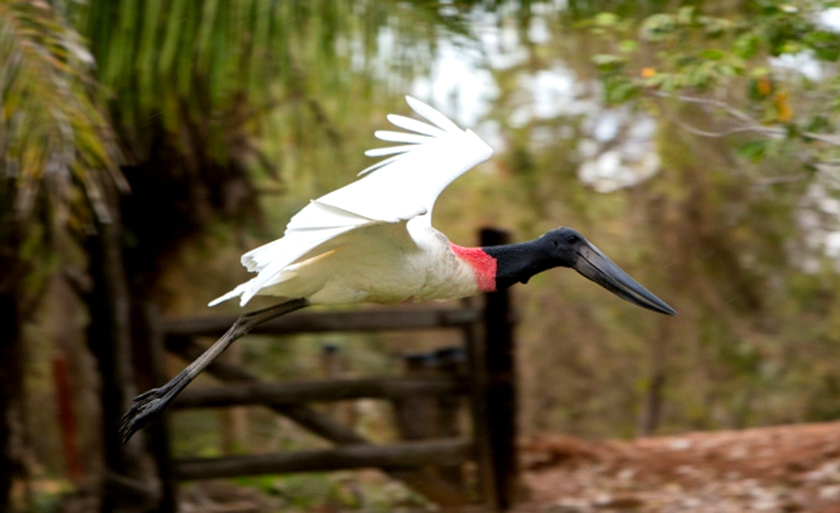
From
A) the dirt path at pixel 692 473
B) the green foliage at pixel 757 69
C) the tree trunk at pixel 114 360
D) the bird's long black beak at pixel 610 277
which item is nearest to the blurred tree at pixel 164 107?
the tree trunk at pixel 114 360

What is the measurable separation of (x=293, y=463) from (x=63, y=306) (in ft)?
9.73

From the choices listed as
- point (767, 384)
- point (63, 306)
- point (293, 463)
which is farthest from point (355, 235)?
point (767, 384)

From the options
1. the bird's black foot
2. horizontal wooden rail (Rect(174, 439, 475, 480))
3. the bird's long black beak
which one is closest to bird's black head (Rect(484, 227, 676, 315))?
the bird's long black beak

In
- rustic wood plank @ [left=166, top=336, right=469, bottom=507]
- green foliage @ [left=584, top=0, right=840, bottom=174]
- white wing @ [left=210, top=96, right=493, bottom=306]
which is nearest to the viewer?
white wing @ [left=210, top=96, right=493, bottom=306]

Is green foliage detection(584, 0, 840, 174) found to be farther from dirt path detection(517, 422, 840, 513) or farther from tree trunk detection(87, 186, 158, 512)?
tree trunk detection(87, 186, 158, 512)

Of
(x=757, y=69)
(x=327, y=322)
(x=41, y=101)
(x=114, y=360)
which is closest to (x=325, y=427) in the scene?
(x=327, y=322)

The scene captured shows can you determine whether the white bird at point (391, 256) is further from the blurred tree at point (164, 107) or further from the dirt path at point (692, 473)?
the dirt path at point (692, 473)

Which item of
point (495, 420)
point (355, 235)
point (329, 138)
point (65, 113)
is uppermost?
point (65, 113)

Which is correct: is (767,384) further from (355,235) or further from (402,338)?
(355,235)

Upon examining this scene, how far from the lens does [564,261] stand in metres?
4.28

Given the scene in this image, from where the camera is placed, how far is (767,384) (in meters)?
9.00

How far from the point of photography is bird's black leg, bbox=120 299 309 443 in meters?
4.09

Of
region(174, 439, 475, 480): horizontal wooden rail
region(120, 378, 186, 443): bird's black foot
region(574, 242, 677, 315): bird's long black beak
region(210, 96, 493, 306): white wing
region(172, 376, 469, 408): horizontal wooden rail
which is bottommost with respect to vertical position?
region(174, 439, 475, 480): horizontal wooden rail

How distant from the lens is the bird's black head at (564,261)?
422 cm
